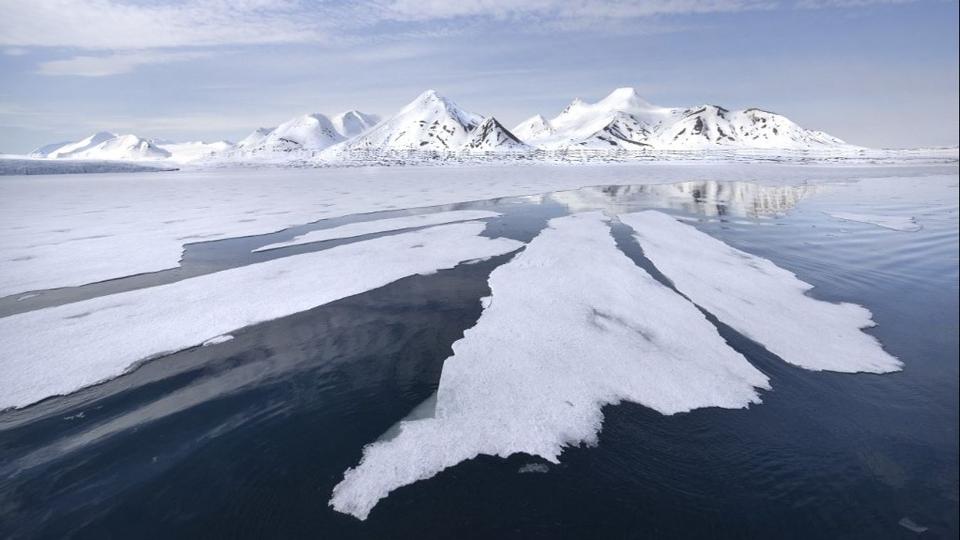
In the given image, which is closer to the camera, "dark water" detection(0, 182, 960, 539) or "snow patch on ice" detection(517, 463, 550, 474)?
"dark water" detection(0, 182, 960, 539)

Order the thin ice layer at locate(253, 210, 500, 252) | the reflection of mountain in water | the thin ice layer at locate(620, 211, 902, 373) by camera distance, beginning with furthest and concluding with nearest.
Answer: the reflection of mountain in water < the thin ice layer at locate(253, 210, 500, 252) < the thin ice layer at locate(620, 211, 902, 373)

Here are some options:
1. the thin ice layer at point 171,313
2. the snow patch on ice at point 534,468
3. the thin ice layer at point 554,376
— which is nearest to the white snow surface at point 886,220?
the thin ice layer at point 554,376

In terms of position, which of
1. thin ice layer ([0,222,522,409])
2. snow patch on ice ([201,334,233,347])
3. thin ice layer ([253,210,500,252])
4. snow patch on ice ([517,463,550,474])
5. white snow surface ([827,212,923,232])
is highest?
thin ice layer ([253,210,500,252])

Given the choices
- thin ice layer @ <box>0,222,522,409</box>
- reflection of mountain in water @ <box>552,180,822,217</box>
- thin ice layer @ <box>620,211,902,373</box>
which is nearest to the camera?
thin ice layer @ <box>0,222,522,409</box>

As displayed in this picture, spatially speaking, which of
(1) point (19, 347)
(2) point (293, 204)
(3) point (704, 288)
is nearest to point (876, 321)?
(3) point (704, 288)

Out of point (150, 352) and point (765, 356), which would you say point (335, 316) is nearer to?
point (150, 352)

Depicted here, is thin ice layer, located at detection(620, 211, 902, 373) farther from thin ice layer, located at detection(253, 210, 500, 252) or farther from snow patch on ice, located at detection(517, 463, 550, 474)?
thin ice layer, located at detection(253, 210, 500, 252)

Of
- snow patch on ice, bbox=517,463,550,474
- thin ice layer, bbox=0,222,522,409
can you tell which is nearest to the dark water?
snow patch on ice, bbox=517,463,550,474
